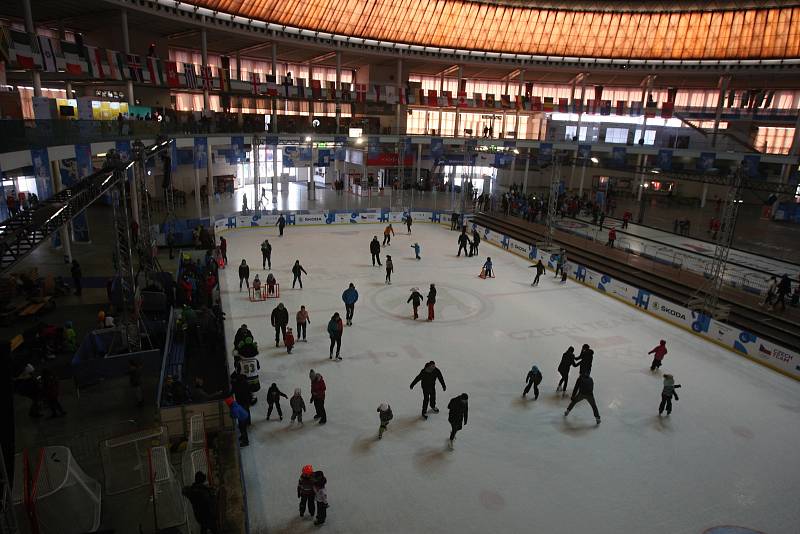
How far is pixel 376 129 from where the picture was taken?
48.8 metres

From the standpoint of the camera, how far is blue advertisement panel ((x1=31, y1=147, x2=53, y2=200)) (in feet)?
52.9

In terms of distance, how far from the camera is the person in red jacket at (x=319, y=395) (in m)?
10.3

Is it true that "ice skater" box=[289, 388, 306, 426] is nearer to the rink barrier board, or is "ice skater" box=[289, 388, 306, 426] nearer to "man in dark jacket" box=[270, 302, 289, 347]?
"man in dark jacket" box=[270, 302, 289, 347]

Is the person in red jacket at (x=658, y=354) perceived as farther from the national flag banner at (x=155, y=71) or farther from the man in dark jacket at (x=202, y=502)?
the national flag banner at (x=155, y=71)

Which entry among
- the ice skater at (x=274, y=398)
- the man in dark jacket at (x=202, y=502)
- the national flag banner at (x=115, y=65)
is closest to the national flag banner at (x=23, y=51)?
the national flag banner at (x=115, y=65)

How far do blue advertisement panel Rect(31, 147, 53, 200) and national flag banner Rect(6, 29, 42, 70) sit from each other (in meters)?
8.24

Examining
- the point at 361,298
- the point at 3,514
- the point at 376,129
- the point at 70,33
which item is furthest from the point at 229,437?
the point at 376,129

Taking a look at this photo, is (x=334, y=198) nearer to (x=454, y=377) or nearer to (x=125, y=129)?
(x=125, y=129)

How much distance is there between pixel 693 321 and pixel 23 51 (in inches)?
1147

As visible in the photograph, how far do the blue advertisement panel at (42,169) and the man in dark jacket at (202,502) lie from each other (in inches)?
536

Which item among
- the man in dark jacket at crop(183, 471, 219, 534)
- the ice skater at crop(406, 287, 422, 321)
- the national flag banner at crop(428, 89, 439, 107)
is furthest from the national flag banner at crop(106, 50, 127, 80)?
the man in dark jacket at crop(183, 471, 219, 534)


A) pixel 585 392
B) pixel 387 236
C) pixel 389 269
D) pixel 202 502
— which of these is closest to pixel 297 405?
pixel 202 502

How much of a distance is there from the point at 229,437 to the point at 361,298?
9039 mm

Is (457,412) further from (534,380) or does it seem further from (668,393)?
(668,393)
